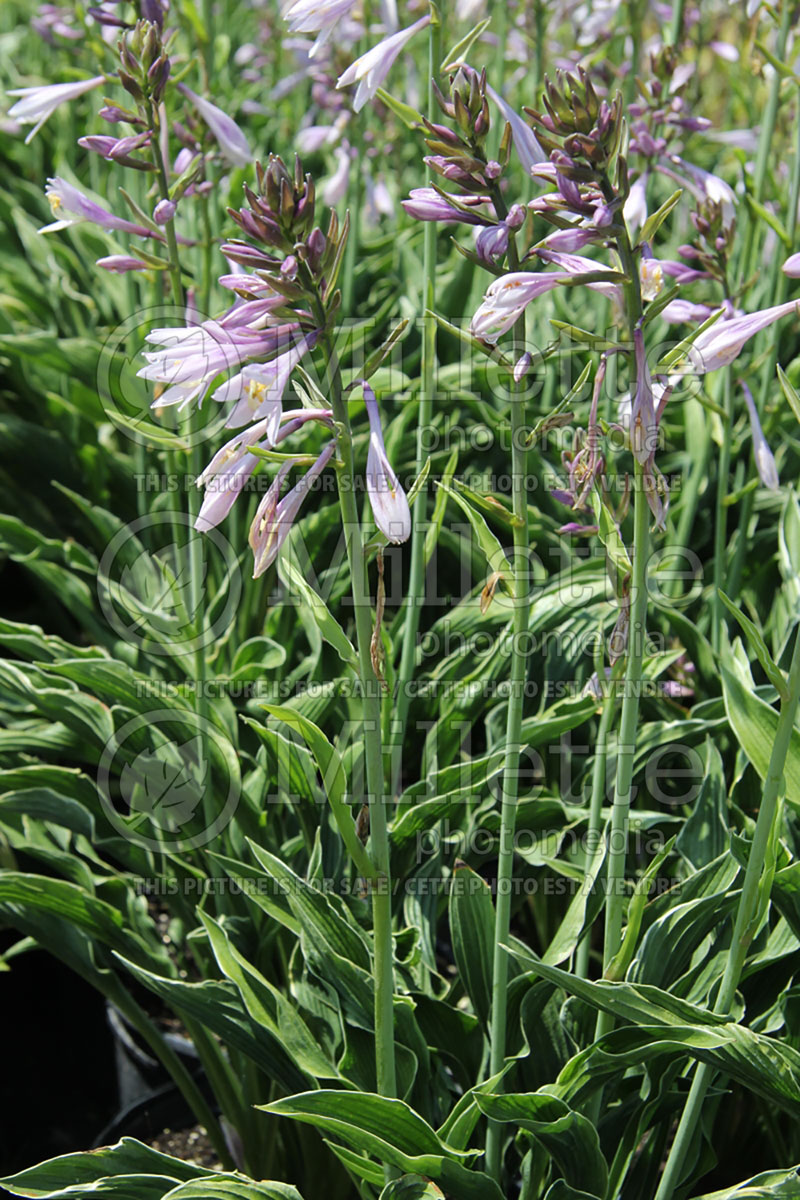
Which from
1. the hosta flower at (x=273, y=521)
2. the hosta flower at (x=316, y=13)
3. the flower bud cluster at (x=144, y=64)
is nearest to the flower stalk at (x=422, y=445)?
the hosta flower at (x=316, y=13)

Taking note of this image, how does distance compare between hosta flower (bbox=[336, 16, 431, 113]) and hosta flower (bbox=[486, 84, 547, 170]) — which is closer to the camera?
hosta flower (bbox=[486, 84, 547, 170])

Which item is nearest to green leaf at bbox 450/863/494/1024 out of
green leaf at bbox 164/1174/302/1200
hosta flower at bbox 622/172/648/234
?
green leaf at bbox 164/1174/302/1200

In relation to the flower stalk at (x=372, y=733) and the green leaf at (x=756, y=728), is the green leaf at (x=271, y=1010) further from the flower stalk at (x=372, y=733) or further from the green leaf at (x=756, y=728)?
the green leaf at (x=756, y=728)

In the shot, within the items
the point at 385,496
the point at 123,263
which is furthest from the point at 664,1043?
the point at 123,263

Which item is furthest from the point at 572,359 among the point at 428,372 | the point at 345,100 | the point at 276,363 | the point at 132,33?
the point at 276,363

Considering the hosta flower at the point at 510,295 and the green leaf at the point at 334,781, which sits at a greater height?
the hosta flower at the point at 510,295

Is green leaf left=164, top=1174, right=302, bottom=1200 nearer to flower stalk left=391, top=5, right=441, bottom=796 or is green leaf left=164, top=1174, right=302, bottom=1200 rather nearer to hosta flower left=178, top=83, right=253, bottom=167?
flower stalk left=391, top=5, right=441, bottom=796
